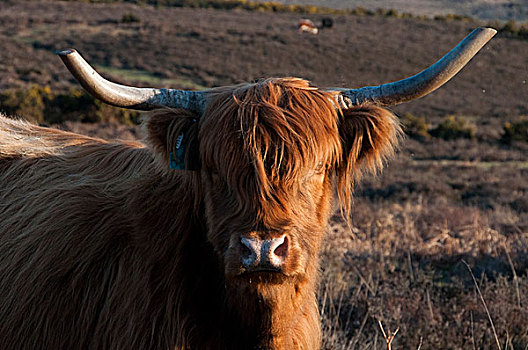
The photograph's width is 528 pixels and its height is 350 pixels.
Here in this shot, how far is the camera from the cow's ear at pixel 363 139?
9.92 feet

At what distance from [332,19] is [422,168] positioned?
38299mm

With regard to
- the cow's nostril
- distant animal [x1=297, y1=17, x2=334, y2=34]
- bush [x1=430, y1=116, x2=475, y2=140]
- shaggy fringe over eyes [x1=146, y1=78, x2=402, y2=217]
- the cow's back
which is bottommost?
bush [x1=430, y1=116, x2=475, y2=140]

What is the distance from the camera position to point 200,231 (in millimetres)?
2992

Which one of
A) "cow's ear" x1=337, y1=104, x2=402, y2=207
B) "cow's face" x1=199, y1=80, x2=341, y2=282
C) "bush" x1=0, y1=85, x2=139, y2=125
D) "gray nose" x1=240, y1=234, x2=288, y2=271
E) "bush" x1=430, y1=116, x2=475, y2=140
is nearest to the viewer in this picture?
"gray nose" x1=240, y1=234, x2=288, y2=271

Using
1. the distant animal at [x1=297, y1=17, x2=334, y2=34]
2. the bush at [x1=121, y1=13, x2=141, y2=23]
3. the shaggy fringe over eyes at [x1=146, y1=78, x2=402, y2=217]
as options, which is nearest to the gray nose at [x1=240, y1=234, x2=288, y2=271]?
the shaggy fringe over eyes at [x1=146, y1=78, x2=402, y2=217]

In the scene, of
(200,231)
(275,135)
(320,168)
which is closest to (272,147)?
(275,135)

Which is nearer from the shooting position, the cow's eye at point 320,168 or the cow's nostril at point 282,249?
the cow's nostril at point 282,249

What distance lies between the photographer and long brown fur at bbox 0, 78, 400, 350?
2.69 m

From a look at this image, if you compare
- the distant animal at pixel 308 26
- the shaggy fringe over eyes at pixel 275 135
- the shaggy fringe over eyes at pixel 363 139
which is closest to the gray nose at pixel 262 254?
the shaggy fringe over eyes at pixel 275 135

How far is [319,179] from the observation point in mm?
2955

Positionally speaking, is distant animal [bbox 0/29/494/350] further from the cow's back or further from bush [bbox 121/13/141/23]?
bush [bbox 121/13/141/23]

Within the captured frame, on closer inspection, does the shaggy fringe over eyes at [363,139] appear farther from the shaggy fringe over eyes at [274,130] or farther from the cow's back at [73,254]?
the cow's back at [73,254]

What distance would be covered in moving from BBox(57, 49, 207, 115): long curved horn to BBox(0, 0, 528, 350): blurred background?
2.19 feet

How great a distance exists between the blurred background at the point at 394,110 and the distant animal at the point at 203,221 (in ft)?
1.98
